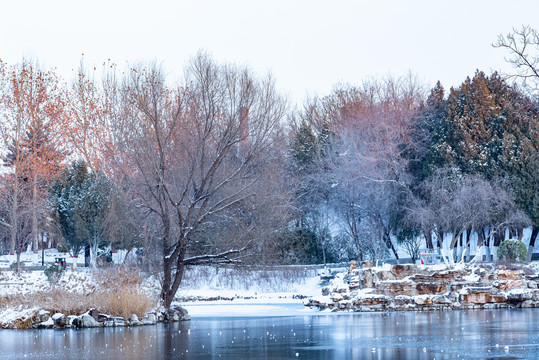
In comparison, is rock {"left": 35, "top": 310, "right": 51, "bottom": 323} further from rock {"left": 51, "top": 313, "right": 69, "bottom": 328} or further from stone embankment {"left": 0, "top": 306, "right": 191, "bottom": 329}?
rock {"left": 51, "top": 313, "right": 69, "bottom": 328}

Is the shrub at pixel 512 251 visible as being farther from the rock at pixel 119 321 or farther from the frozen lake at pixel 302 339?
the rock at pixel 119 321

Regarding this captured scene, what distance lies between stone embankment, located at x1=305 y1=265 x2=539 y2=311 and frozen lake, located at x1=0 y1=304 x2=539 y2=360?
4.57 meters

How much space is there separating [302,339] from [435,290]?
560 inches

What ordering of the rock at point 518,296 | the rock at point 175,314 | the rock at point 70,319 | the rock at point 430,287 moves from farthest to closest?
the rock at point 430,287
the rock at point 518,296
the rock at point 175,314
the rock at point 70,319

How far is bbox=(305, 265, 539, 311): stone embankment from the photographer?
29219mm

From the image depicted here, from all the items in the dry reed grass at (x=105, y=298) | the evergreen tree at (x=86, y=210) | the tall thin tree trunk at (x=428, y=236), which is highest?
the evergreen tree at (x=86, y=210)

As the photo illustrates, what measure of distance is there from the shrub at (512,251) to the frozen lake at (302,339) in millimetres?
10685

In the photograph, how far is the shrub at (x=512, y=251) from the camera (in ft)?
114

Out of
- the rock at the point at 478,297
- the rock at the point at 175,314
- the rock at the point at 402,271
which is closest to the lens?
the rock at the point at 175,314

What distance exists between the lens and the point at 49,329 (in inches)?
854

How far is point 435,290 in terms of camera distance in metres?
29.7

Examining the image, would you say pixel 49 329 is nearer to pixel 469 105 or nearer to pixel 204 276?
pixel 204 276

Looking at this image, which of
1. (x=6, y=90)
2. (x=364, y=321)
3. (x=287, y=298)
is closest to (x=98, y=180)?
(x=6, y=90)

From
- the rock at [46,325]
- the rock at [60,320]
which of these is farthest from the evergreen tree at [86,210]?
the rock at [60,320]
